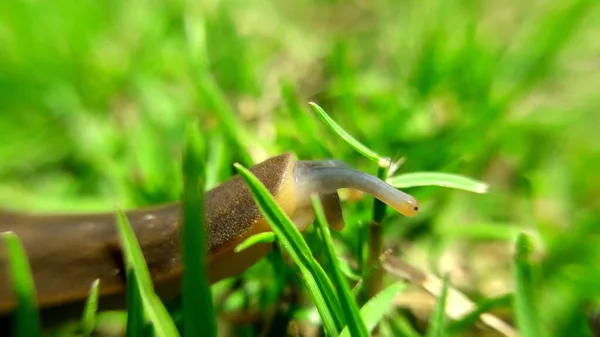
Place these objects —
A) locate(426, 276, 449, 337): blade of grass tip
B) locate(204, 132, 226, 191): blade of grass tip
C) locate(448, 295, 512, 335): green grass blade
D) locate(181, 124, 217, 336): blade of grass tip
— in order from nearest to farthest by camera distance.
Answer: locate(181, 124, 217, 336): blade of grass tip
locate(426, 276, 449, 337): blade of grass tip
locate(448, 295, 512, 335): green grass blade
locate(204, 132, 226, 191): blade of grass tip

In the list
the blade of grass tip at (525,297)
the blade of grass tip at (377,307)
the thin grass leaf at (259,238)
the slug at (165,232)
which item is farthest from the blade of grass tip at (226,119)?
the blade of grass tip at (525,297)

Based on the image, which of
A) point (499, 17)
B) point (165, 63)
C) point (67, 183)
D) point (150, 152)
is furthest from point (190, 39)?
point (499, 17)

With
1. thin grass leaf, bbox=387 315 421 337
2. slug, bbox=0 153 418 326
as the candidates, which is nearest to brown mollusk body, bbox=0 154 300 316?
slug, bbox=0 153 418 326

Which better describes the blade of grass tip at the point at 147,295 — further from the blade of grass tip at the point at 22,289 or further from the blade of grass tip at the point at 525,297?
the blade of grass tip at the point at 525,297

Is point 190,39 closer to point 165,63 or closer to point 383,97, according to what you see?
point 165,63

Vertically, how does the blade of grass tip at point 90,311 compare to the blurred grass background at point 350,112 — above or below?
below

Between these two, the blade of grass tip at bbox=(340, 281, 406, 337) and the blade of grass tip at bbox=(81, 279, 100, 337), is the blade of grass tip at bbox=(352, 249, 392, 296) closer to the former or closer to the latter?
the blade of grass tip at bbox=(340, 281, 406, 337)
